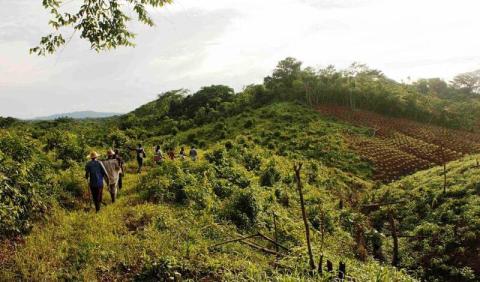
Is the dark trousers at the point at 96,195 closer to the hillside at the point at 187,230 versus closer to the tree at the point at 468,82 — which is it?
the hillside at the point at 187,230

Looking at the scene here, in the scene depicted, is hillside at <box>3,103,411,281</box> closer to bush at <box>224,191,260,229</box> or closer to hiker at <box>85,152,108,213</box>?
bush at <box>224,191,260,229</box>

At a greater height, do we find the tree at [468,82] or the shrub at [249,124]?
the tree at [468,82]

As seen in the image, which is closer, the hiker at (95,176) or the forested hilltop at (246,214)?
the forested hilltop at (246,214)

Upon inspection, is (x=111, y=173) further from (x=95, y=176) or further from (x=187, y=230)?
(x=187, y=230)

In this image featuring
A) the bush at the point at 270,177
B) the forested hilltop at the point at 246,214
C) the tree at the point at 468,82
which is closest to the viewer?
the forested hilltop at the point at 246,214

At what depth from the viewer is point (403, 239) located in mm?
17359

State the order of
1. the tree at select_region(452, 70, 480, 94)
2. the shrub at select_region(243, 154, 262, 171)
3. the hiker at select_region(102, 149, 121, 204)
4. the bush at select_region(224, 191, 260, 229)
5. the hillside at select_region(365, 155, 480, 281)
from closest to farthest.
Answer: the hiker at select_region(102, 149, 121, 204)
the bush at select_region(224, 191, 260, 229)
the hillside at select_region(365, 155, 480, 281)
the shrub at select_region(243, 154, 262, 171)
the tree at select_region(452, 70, 480, 94)

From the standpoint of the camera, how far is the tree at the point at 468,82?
285 ft

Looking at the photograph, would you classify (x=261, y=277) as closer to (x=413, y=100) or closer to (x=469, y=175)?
(x=469, y=175)

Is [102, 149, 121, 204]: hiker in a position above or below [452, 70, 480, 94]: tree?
below

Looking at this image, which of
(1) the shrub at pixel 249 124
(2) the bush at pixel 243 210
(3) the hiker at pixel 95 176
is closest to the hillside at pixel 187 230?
(2) the bush at pixel 243 210

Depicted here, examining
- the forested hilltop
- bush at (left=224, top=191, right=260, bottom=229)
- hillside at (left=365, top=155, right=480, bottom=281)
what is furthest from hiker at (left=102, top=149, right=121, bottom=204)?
hillside at (left=365, top=155, right=480, bottom=281)

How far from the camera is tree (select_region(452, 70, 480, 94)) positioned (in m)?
86.7

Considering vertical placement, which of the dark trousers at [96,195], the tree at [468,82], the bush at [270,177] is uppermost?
the tree at [468,82]
